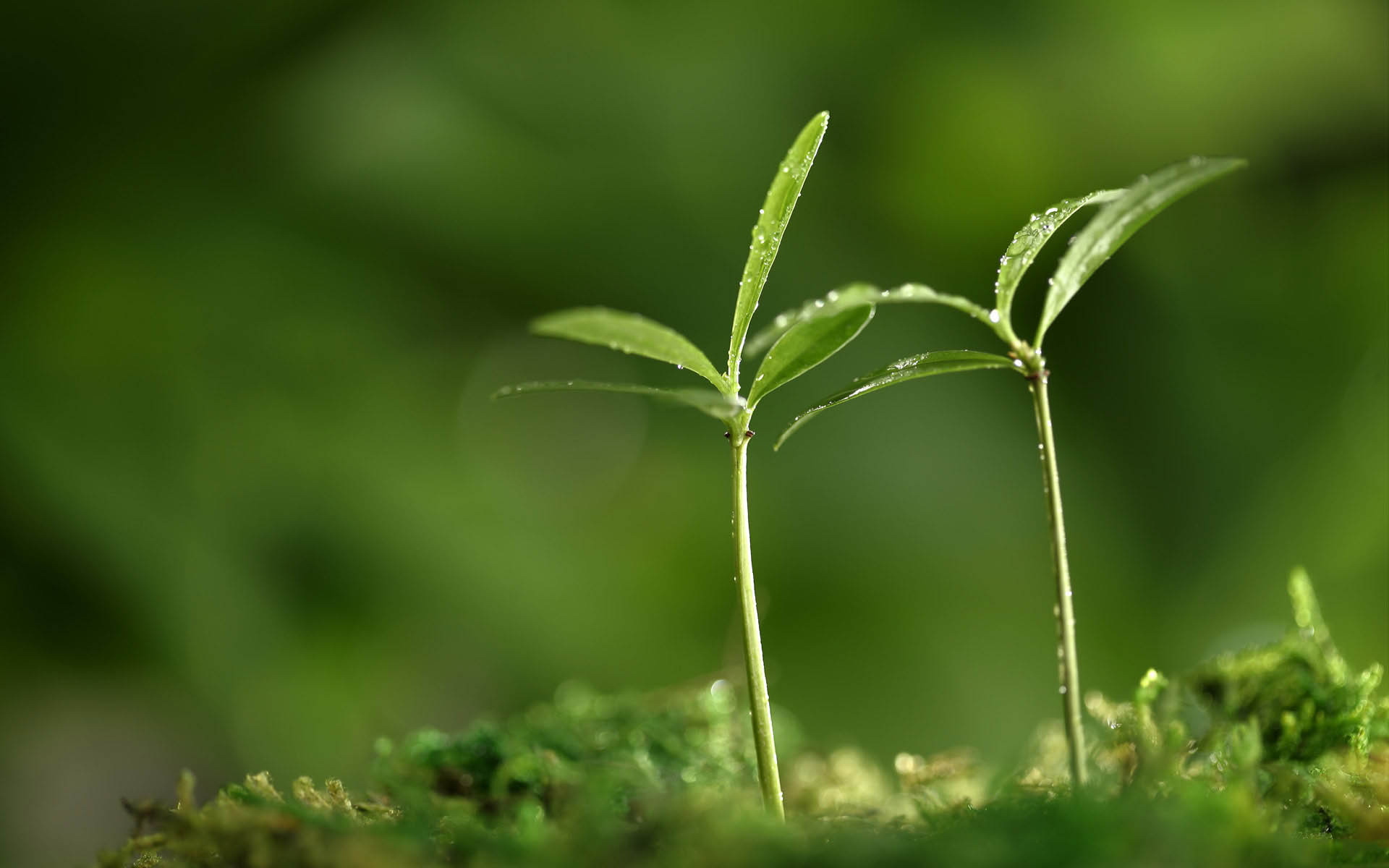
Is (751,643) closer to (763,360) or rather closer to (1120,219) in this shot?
(763,360)

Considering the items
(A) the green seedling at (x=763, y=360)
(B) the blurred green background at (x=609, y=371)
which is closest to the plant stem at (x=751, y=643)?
(A) the green seedling at (x=763, y=360)

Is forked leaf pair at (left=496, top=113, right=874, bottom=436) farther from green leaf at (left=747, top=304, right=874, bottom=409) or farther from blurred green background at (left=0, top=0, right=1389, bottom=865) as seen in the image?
blurred green background at (left=0, top=0, right=1389, bottom=865)

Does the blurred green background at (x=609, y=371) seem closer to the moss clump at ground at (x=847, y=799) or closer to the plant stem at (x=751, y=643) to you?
the moss clump at ground at (x=847, y=799)

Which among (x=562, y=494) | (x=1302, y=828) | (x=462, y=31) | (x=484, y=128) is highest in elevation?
(x=462, y=31)

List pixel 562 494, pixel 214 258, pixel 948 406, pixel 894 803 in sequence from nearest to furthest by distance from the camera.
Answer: pixel 894 803 → pixel 214 258 → pixel 562 494 → pixel 948 406

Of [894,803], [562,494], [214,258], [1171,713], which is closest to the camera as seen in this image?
[1171,713]

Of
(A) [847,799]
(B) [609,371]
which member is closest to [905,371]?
(A) [847,799]

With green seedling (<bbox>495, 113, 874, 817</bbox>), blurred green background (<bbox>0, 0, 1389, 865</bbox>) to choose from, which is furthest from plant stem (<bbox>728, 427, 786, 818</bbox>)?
blurred green background (<bbox>0, 0, 1389, 865</bbox>)

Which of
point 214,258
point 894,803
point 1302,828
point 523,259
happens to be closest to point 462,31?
point 523,259

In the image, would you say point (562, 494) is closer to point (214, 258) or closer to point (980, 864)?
point (214, 258)
